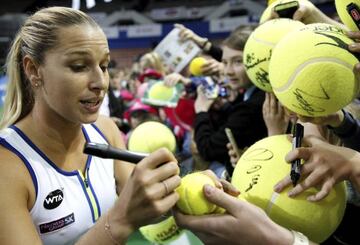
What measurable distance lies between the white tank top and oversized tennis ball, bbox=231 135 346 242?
1.46 feet

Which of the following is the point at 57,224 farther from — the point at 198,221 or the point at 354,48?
the point at 354,48

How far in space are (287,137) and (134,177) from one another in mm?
478

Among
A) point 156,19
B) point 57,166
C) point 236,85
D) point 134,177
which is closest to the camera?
point 134,177

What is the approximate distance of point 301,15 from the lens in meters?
1.24

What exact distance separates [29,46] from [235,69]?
39.3 inches

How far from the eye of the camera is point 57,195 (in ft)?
3.79

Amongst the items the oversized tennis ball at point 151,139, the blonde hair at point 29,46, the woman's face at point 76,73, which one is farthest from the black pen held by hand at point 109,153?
the oversized tennis ball at point 151,139

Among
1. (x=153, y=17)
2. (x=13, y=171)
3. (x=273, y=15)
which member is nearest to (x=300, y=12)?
(x=273, y=15)

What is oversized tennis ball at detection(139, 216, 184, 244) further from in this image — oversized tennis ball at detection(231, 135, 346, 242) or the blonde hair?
the blonde hair

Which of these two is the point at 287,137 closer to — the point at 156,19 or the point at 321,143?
the point at 321,143

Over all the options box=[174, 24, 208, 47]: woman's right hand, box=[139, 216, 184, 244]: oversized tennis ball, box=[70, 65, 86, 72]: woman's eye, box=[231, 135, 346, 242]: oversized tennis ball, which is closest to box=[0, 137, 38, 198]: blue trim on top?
box=[70, 65, 86, 72]: woman's eye

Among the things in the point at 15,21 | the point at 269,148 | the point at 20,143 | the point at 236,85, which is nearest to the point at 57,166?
the point at 20,143

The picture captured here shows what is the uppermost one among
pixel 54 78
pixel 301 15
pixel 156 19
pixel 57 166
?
pixel 301 15

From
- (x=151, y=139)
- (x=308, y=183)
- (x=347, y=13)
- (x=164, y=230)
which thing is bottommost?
(x=151, y=139)
